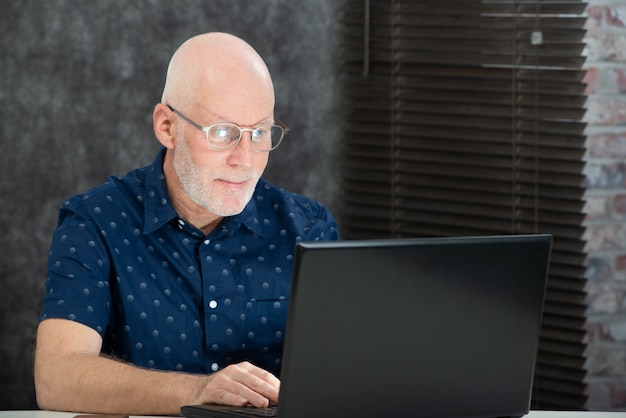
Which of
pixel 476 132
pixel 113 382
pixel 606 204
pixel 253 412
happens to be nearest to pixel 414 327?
pixel 253 412

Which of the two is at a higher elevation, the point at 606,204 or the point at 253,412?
the point at 606,204

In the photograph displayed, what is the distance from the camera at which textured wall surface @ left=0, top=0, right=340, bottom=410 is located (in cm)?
312

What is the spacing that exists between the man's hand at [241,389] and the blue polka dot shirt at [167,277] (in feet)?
1.35

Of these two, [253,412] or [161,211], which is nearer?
[253,412]

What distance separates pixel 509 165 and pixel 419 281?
5.36ft

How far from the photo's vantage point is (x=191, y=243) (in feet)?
6.42

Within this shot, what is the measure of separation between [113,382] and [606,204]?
4.95ft

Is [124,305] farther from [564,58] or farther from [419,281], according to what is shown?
[564,58]

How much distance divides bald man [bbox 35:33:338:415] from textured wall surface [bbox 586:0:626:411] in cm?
102

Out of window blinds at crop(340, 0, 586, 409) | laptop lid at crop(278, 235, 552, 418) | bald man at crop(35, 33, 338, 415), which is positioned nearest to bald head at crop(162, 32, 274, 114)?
bald man at crop(35, 33, 338, 415)

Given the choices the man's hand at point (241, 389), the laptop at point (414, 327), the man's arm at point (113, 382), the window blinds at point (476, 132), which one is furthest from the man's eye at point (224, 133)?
the window blinds at point (476, 132)

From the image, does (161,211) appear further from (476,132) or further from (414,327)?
(476,132)

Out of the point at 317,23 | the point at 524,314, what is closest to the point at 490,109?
the point at 317,23

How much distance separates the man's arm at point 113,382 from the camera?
1.47m
